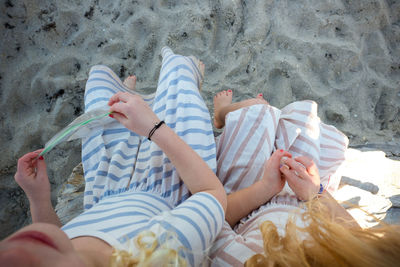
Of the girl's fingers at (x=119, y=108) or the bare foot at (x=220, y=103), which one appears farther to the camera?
the bare foot at (x=220, y=103)

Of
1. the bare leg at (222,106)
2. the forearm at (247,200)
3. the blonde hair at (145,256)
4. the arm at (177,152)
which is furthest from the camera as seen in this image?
the bare leg at (222,106)

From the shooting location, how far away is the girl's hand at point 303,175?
3.13 feet

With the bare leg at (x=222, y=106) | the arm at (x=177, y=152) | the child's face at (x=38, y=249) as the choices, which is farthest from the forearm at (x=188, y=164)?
the bare leg at (x=222, y=106)

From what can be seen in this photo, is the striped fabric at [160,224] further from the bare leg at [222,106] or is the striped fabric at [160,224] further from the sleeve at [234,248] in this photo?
the bare leg at [222,106]

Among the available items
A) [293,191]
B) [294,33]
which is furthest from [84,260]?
[294,33]

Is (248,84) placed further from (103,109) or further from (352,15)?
(103,109)

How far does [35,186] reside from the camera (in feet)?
3.18

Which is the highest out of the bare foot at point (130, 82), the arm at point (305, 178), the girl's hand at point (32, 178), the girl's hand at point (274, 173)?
the bare foot at point (130, 82)

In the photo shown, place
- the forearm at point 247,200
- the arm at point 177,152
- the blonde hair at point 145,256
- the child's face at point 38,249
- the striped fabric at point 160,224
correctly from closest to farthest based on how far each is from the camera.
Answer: the child's face at point 38,249, the blonde hair at point 145,256, the striped fabric at point 160,224, the arm at point 177,152, the forearm at point 247,200

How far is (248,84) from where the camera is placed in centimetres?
171

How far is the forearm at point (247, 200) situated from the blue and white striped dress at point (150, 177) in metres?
0.15

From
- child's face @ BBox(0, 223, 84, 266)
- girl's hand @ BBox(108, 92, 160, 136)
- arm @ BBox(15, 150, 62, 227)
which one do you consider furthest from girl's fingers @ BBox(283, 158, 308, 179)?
arm @ BBox(15, 150, 62, 227)

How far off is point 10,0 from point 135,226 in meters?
1.78

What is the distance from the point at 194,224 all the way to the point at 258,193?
1.11 ft
